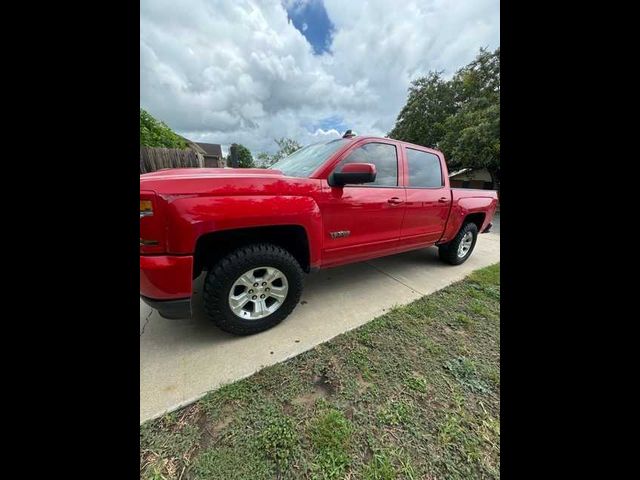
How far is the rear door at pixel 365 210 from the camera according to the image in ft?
7.02

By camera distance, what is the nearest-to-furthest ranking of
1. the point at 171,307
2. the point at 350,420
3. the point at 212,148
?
1. the point at 350,420
2. the point at 171,307
3. the point at 212,148

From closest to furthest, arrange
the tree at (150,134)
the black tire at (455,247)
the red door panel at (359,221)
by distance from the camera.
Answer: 1. the red door panel at (359,221)
2. the black tire at (455,247)
3. the tree at (150,134)

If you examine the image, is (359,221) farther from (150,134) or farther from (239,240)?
(150,134)

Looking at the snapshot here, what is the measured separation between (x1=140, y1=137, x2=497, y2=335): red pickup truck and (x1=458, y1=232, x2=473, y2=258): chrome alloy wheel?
114 centimetres

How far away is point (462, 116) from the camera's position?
1412 centimetres

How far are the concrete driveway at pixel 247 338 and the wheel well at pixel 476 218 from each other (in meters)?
1.09

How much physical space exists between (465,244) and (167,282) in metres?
4.29

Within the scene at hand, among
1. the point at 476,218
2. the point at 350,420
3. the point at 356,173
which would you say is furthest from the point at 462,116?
the point at 350,420

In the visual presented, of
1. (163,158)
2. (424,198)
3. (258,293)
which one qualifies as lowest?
(258,293)

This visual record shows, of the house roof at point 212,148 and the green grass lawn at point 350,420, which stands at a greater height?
the house roof at point 212,148

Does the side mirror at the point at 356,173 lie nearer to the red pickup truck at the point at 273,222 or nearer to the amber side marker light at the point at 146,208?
the red pickup truck at the point at 273,222

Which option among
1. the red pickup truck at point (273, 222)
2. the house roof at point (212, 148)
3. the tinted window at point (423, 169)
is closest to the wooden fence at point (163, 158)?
the red pickup truck at point (273, 222)
